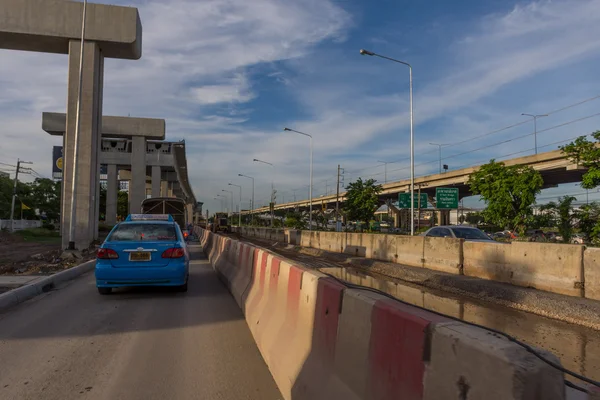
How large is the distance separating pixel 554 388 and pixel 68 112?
2347 cm

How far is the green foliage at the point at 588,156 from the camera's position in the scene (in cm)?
1382

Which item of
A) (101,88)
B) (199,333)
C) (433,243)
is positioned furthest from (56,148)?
(199,333)

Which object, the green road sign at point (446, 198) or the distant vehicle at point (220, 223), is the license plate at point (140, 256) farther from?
the distant vehicle at point (220, 223)

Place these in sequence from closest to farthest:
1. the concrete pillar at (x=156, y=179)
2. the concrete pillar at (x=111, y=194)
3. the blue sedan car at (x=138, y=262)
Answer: the blue sedan car at (x=138, y=262), the concrete pillar at (x=156, y=179), the concrete pillar at (x=111, y=194)

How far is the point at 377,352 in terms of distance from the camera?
2711 millimetres

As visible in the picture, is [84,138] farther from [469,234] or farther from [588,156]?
[588,156]

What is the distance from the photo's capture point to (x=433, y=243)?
46.8 feet

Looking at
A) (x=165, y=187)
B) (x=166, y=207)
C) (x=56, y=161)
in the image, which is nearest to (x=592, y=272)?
(x=166, y=207)

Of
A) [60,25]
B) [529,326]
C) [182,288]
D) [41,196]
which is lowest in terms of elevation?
[529,326]

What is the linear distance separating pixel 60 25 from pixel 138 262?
17.7 meters

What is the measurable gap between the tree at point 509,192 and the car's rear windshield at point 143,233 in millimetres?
24096

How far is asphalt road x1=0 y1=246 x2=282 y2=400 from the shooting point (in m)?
4.15

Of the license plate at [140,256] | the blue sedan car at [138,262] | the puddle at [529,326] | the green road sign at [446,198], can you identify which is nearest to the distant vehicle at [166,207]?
the blue sedan car at [138,262]

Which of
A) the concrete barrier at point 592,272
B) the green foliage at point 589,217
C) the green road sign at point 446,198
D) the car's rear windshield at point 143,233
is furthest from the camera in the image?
the green road sign at point 446,198
